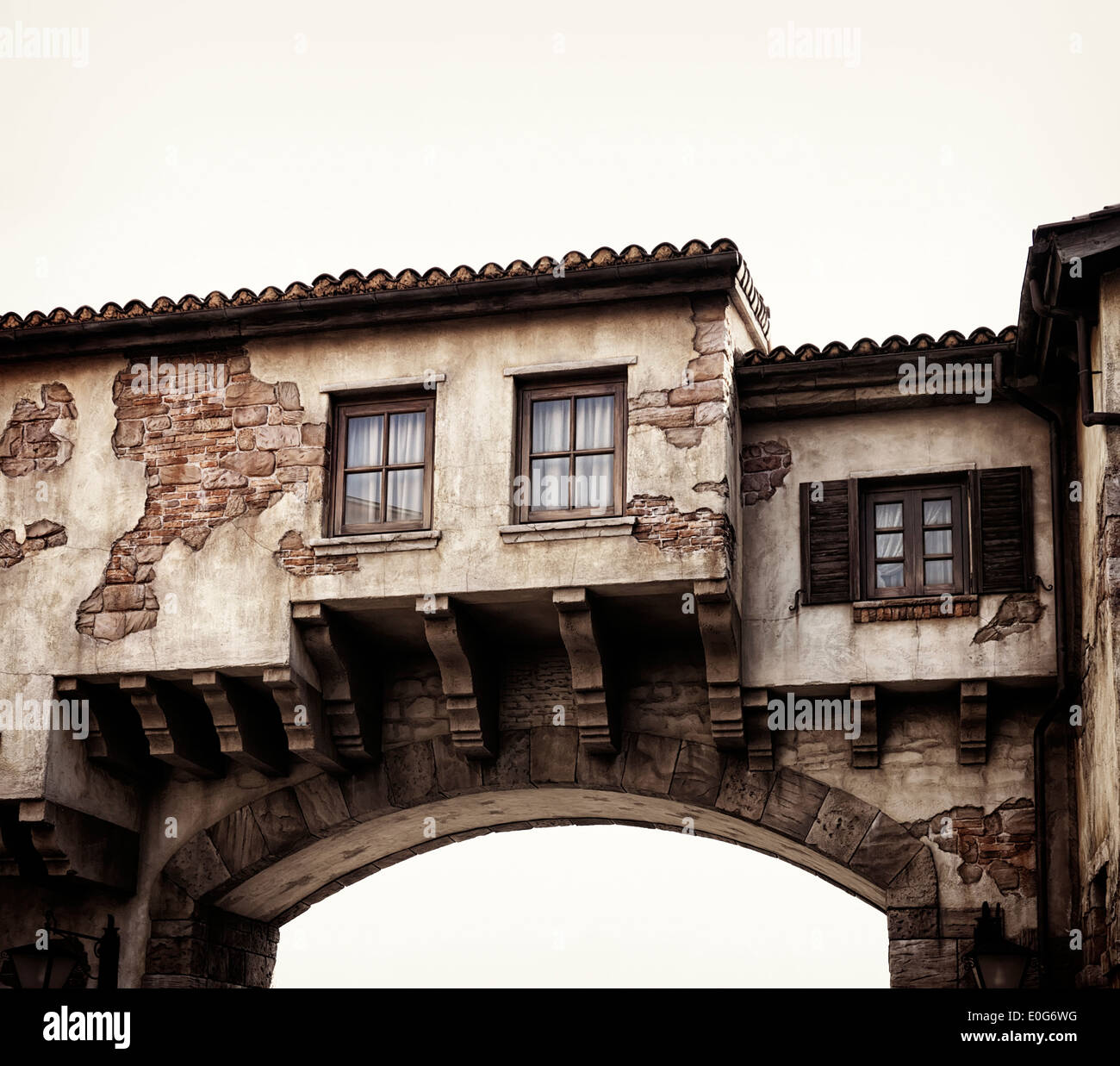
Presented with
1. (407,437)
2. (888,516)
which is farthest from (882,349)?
(407,437)

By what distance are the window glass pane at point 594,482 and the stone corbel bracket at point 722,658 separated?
40.4 inches

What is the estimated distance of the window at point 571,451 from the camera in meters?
12.7

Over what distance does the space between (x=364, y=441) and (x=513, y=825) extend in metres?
3.32

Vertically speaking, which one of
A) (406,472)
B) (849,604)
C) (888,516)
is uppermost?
(406,472)

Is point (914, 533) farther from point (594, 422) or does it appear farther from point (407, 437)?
point (407, 437)

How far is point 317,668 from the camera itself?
13.0 meters

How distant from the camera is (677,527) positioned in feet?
40.2

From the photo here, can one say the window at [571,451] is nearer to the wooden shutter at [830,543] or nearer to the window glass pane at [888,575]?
the wooden shutter at [830,543]

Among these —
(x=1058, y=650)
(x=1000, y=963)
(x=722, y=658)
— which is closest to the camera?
(x=1000, y=963)

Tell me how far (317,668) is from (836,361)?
14.0 feet

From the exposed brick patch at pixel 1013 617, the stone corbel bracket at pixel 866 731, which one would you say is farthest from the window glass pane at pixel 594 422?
the exposed brick patch at pixel 1013 617
